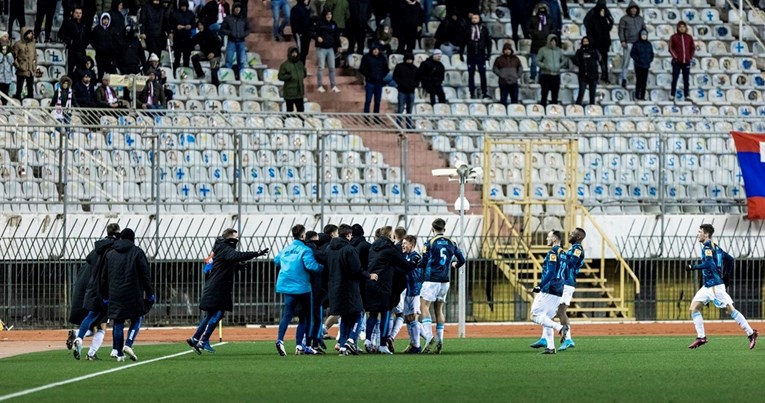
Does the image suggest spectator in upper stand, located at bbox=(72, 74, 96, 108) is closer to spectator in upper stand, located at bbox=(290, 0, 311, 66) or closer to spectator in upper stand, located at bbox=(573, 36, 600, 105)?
spectator in upper stand, located at bbox=(290, 0, 311, 66)

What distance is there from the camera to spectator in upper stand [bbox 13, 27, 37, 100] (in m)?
A: 36.4

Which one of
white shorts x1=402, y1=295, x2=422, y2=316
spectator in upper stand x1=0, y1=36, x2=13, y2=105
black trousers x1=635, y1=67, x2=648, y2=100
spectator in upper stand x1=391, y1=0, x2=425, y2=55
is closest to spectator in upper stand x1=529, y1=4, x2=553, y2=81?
black trousers x1=635, y1=67, x2=648, y2=100

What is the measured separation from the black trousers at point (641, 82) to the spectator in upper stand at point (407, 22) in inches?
211

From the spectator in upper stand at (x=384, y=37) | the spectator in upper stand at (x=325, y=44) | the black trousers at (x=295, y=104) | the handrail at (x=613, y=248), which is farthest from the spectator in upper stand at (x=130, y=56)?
the handrail at (x=613, y=248)

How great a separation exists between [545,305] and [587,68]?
16351 mm

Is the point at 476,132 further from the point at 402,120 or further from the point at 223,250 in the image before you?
the point at 223,250

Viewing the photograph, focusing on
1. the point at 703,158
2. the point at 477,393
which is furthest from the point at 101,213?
the point at 477,393

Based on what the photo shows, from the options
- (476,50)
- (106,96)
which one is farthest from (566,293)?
(476,50)

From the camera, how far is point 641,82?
41.5 m

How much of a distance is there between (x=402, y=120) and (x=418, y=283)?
11.4 metres

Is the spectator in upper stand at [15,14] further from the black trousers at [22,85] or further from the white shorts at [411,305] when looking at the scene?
the white shorts at [411,305]

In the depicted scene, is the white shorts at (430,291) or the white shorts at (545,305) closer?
the white shorts at (545,305)

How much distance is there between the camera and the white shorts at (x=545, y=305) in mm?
24719

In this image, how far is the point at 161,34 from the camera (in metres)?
38.4
